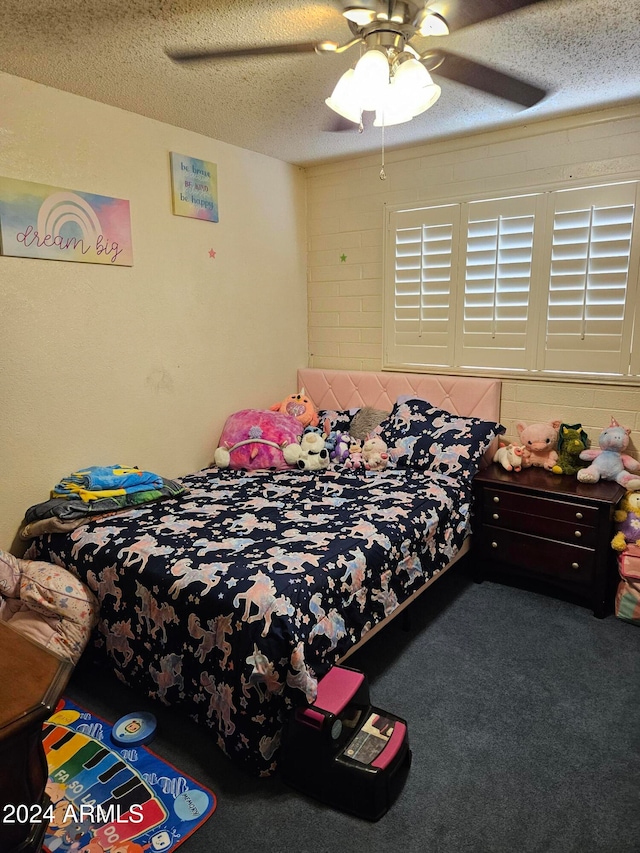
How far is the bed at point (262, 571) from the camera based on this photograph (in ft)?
5.84

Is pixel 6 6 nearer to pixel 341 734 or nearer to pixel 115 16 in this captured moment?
pixel 115 16

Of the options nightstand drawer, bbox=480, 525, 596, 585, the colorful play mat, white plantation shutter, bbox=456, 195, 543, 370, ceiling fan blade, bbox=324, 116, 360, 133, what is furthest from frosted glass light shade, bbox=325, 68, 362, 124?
the colorful play mat

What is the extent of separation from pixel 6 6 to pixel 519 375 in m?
2.81

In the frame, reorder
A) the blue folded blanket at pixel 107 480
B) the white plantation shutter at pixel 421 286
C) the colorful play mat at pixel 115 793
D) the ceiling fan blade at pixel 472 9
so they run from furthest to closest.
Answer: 1. the white plantation shutter at pixel 421 286
2. the blue folded blanket at pixel 107 480
3. the ceiling fan blade at pixel 472 9
4. the colorful play mat at pixel 115 793

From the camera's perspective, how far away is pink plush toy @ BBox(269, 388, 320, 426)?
11.9 feet

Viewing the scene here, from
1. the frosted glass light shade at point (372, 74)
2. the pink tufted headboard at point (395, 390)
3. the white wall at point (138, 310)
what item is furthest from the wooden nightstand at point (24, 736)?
the pink tufted headboard at point (395, 390)

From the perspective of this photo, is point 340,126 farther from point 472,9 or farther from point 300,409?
point 300,409

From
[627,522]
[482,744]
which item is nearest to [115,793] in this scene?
[482,744]

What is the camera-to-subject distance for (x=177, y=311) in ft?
10.4

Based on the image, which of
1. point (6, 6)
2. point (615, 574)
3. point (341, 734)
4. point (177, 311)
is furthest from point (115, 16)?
point (615, 574)

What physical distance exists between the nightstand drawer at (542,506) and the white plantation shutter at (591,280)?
77cm

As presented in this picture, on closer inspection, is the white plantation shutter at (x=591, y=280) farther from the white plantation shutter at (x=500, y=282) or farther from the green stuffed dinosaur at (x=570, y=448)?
the green stuffed dinosaur at (x=570, y=448)

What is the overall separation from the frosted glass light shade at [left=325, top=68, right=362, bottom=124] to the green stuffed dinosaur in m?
1.95

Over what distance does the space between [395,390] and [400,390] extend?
3cm
